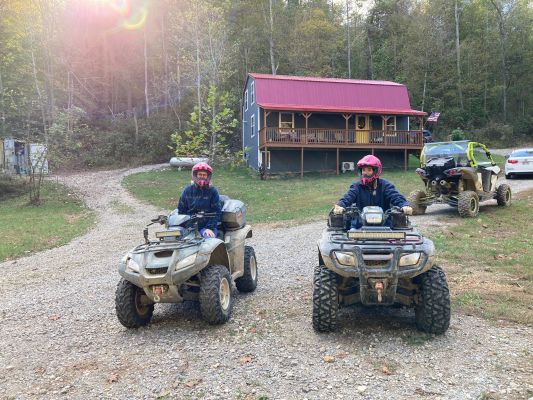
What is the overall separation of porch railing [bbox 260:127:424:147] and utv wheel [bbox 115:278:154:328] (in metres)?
22.1

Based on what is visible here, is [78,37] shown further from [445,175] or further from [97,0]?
[445,175]

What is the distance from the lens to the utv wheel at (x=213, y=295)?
475 centimetres

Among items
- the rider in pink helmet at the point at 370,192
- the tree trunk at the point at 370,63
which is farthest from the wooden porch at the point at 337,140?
the rider in pink helmet at the point at 370,192

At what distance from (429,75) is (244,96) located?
63.4ft

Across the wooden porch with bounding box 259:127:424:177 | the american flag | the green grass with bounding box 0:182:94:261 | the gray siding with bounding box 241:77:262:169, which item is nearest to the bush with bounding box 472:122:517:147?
the american flag

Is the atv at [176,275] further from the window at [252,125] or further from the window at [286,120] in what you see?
the window at [252,125]

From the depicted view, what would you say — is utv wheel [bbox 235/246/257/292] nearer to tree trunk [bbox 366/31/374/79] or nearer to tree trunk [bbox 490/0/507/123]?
tree trunk [bbox 490/0/507/123]

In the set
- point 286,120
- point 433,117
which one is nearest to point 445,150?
point 286,120

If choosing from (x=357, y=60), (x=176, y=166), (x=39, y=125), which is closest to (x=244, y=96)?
(x=176, y=166)

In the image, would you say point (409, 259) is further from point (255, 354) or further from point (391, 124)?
point (391, 124)

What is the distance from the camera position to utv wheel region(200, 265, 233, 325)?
475 centimetres

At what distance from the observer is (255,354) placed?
13.8 ft

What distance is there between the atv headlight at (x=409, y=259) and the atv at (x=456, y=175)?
8.39 metres

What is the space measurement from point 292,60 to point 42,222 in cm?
3129
